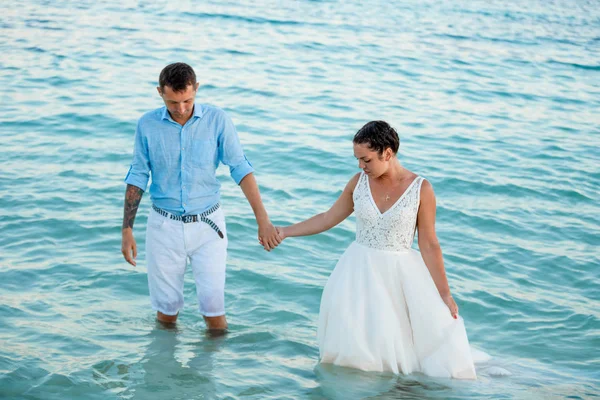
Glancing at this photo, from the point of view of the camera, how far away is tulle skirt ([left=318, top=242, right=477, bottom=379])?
16.4ft

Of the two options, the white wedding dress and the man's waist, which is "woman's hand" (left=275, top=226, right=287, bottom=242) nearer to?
the man's waist

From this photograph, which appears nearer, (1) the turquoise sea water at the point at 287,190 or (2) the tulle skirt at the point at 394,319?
(2) the tulle skirt at the point at 394,319

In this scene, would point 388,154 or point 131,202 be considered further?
point 131,202

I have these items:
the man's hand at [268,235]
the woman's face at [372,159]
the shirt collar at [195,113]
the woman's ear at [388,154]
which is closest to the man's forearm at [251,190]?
the man's hand at [268,235]

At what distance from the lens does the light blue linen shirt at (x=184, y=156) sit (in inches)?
210

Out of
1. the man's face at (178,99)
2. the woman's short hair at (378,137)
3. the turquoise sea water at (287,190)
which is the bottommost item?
the turquoise sea water at (287,190)

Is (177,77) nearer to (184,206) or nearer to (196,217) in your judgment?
(184,206)

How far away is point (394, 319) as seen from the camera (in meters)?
5.02

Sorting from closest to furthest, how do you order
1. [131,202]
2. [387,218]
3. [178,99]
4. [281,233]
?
1. [387,218]
2. [178,99]
3. [131,202]
4. [281,233]

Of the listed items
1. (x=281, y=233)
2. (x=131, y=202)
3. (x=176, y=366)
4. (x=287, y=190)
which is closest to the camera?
(x=131, y=202)

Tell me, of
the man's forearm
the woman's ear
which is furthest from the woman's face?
the man's forearm

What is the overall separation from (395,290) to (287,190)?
4619mm

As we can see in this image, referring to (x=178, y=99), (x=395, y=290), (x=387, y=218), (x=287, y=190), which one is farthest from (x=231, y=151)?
(x=287, y=190)

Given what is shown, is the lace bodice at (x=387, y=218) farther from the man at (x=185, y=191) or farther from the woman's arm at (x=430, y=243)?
the man at (x=185, y=191)
